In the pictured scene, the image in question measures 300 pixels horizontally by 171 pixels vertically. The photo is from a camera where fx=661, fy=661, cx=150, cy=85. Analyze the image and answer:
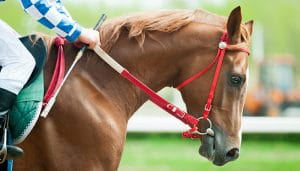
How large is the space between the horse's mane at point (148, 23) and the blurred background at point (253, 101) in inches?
235

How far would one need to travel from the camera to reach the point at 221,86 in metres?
4.66

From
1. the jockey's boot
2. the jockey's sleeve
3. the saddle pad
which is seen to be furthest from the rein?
the jockey's boot

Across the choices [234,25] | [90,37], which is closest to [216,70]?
[234,25]

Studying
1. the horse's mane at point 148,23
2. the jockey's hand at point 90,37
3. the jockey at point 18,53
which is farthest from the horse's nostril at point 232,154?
the jockey at point 18,53

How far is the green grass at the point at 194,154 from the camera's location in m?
10.9

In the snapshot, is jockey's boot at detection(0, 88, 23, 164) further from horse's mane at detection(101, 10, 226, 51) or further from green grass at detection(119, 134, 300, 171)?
green grass at detection(119, 134, 300, 171)

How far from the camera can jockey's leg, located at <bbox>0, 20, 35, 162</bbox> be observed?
13.6 feet

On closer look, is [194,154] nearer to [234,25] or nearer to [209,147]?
[209,147]

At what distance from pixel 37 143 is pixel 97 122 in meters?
0.42

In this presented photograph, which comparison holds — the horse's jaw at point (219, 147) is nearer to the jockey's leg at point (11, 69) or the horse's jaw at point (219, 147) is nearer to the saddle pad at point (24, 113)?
the saddle pad at point (24, 113)

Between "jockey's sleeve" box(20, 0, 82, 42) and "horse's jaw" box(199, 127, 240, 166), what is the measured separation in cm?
120

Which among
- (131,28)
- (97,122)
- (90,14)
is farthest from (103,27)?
(90,14)

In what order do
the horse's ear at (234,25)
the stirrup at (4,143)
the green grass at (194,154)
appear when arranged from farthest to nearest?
the green grass at (194,154) → the horse's ear at (234,25) → the stirrup at (4,143)

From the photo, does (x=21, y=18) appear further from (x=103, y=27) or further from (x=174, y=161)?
(x=103, y=27)
